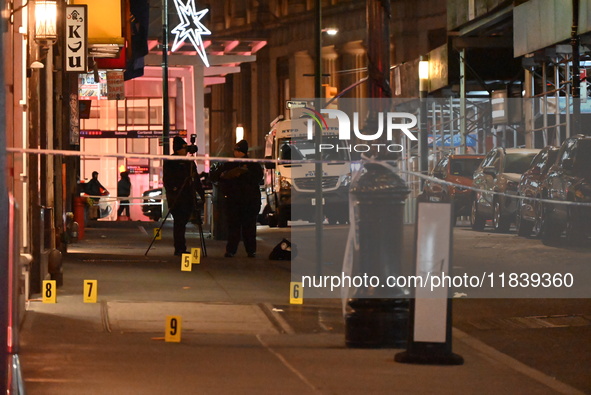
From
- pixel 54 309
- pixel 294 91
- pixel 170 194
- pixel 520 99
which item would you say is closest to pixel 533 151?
pixel 520 99

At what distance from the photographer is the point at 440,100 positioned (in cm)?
4050

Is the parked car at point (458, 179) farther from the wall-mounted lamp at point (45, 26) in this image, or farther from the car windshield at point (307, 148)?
the wall-mounted lamp at point (45, 26)

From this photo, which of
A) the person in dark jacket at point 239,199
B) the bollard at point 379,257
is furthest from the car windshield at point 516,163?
the bollard at point 379,257

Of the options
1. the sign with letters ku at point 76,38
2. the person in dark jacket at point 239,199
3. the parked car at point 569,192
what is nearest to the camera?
the sign with letters ku at point 76,38

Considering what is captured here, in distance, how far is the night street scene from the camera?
741 centimetres

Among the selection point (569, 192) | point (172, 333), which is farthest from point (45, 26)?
point (569, 192)

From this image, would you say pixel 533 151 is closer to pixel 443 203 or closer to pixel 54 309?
pixel 54 309

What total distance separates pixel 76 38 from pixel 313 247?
20.3ft

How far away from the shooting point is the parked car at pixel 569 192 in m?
18.2

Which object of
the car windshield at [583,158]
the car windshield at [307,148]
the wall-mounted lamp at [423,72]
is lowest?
the car windshield at [583,158]

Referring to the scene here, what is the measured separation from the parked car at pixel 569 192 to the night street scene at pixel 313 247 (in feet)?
0.17

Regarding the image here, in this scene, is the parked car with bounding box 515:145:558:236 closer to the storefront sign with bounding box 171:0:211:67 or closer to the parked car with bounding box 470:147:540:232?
the parked car with bounding box 470:147:540:232

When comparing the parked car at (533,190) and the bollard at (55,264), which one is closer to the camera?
the bollard at (55,264)

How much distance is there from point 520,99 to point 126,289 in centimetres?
2294
